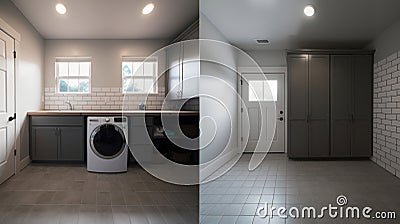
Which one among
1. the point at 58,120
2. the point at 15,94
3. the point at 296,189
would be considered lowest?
the point at 296,189

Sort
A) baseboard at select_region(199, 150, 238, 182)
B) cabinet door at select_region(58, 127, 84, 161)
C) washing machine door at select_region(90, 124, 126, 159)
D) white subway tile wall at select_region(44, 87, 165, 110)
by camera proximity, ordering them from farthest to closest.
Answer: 1. baseboard at select_region(199, 150, 238, 182)
2. washing machine door at select_region(90, 124, 126, 159)
3. cabinet door at select_region(58, 127, 84, 161)
4. white subway tile wall at select_region(44, 87, 165, 110)

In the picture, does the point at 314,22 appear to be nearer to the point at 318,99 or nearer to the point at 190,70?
the point at 318,99

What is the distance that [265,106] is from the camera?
1.33 metres

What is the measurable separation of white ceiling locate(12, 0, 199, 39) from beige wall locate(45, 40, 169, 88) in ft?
0.08

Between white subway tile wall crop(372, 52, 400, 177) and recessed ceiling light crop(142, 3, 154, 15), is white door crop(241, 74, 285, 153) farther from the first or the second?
recessed ceiling light crop(142, 3, 154, 15)

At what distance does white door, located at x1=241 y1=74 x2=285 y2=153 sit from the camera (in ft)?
4.08

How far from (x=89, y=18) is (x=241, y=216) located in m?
1.13

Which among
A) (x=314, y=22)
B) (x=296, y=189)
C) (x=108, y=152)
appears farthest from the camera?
(x=296, y=189)

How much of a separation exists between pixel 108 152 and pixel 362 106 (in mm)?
1179

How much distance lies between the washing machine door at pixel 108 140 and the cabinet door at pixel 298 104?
763 millimetres

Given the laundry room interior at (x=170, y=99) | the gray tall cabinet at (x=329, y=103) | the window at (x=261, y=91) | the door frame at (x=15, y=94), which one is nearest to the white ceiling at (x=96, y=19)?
the laundry room interior at (x=170, y=99)

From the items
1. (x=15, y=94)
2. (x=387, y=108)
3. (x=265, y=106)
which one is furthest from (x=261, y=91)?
(x=15, y=94)

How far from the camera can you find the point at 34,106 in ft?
4.04

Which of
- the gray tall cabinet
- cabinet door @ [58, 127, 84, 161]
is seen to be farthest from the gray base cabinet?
the gray tall cabinet
